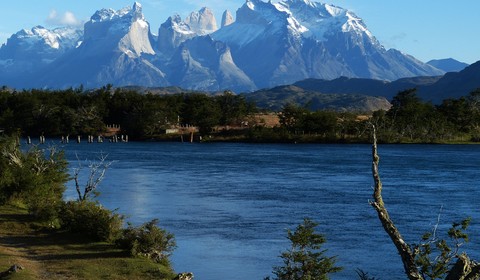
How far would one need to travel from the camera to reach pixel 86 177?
7394cm

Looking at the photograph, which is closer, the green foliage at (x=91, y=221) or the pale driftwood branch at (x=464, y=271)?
the pale driftwood branch at (x=464, y=271)

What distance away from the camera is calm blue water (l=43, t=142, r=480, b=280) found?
37031mm

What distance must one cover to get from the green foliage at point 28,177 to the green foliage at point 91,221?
297 cm

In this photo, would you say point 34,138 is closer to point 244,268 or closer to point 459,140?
point 459,140

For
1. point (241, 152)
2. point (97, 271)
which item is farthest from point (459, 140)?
point (97, 271)

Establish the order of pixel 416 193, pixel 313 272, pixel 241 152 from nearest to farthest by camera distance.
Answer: pixel 313 272 < pixel 416 193 < pixel 241 152

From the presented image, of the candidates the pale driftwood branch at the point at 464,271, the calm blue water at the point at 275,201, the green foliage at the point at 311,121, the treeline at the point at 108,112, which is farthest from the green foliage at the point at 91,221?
the treeline at the point at 108,112

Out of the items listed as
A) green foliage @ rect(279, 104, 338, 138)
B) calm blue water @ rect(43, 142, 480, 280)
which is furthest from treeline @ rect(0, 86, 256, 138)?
calm blue water @ rect(43, 142, 480, 280)

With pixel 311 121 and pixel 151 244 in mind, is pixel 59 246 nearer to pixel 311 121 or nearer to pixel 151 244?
pixel 151 244

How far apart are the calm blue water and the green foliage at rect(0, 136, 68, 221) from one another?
19.5 feet

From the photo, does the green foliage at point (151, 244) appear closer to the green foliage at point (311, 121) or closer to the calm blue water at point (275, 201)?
the calm blue water at point (275, 201)

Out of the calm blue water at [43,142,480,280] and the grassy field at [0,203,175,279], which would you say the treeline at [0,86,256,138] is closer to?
the calm blue water at [43,142,480,280]

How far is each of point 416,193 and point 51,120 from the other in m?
118

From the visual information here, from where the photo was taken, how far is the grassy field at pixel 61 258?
29.6 m
